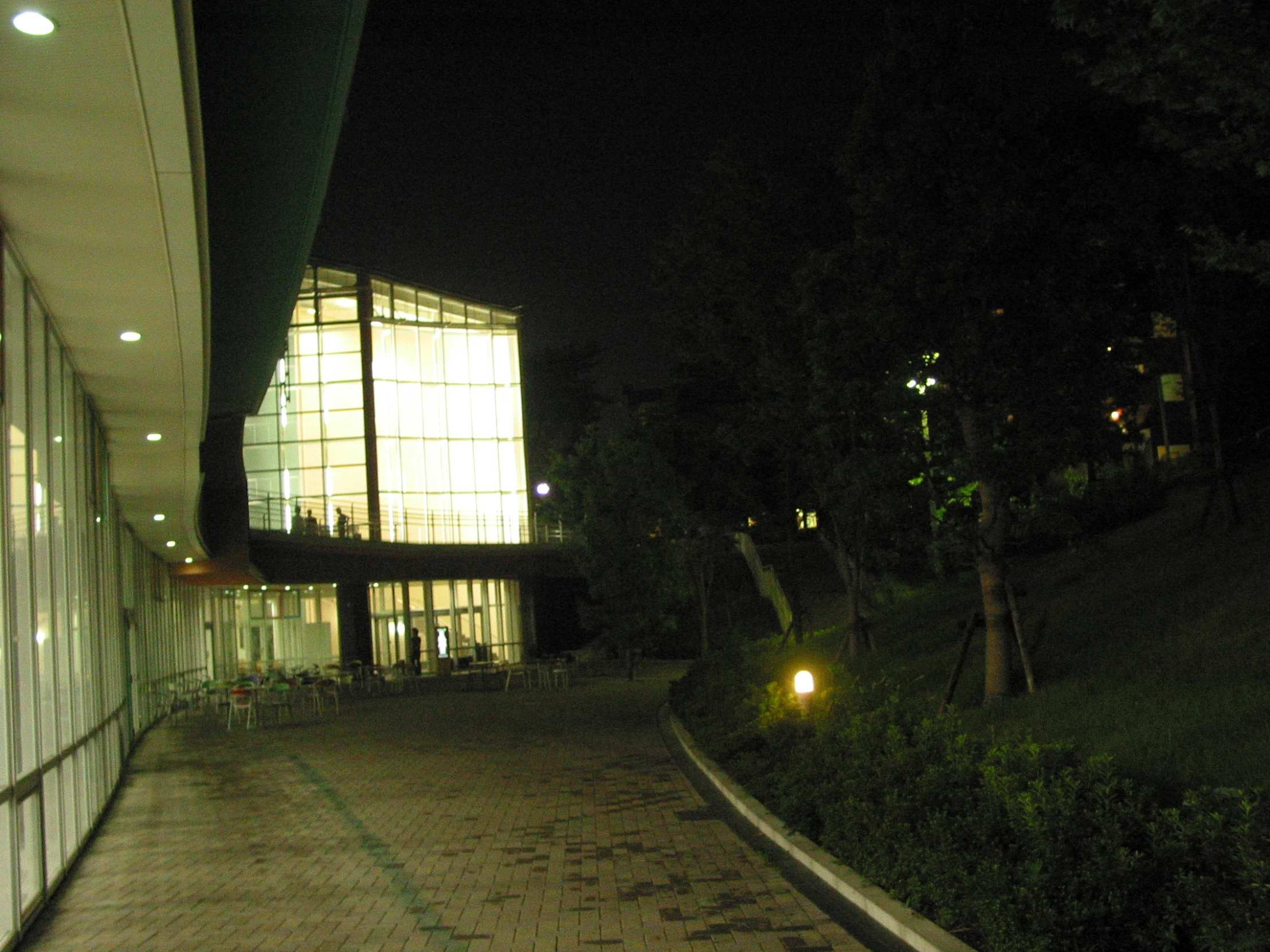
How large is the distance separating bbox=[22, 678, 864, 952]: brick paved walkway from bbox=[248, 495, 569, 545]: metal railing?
77.1ft

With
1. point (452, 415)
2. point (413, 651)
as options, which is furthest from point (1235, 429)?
point (452, 415)

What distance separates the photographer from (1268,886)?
16.0 ft

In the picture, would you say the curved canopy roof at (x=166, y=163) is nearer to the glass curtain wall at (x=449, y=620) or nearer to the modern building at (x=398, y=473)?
the modern building at (x=398, y=473)

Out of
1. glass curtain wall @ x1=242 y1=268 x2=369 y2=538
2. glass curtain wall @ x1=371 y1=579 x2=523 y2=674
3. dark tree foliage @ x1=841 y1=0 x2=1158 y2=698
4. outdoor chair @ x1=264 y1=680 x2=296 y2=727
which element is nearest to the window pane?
glass curtain wall @ x1=242 y1=268 x2=369 y2=538

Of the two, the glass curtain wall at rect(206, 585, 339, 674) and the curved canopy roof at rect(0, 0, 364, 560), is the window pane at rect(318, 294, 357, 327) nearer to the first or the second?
the glass curtain wall at rect(206, 585, 339, 674)

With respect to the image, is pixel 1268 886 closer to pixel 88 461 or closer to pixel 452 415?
pixel 88 461

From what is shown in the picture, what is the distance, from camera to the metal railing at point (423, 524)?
4028cm

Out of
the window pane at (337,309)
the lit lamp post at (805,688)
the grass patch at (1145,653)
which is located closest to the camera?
the grass patch at (1145,653)

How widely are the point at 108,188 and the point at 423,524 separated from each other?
3795 centimetres

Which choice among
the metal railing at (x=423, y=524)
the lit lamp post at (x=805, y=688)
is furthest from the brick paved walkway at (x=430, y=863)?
the metal railing at (x=423, y=524)

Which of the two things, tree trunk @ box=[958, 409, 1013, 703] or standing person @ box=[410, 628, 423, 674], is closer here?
tree trunk @ box=[958, 409, 1013, 703]

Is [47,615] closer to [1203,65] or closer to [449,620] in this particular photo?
[1203,65]

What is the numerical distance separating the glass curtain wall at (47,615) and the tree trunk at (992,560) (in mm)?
8383

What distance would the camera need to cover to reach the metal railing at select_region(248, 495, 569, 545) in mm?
40281
